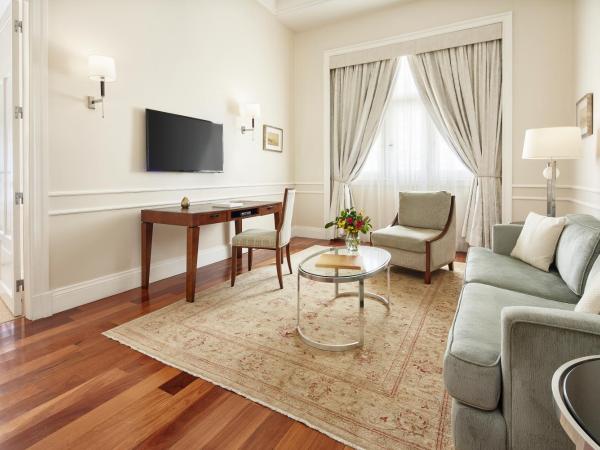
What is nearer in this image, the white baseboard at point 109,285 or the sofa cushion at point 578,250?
the sofa cushion at point 578,250

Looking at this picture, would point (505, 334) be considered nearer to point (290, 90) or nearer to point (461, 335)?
point (461, 335)

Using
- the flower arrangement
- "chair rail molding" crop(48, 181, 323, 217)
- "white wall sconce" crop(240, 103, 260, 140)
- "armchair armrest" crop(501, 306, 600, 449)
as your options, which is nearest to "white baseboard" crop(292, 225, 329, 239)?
"chair rail molding" crop(48, 181, 323, 217)

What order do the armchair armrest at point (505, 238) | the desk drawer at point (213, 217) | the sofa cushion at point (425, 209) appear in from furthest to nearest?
the sofa cushion at point (425, 209), the desk drawer at point (213, 217), the armchair armrest at point (505, 238)

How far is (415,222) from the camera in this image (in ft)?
13.1

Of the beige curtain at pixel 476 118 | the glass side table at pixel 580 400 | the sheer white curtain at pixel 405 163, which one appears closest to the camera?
the glass side table at pixel 580 400

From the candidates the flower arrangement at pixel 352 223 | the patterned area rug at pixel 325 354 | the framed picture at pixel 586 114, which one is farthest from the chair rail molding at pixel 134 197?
the framed picture at pixel 586 114

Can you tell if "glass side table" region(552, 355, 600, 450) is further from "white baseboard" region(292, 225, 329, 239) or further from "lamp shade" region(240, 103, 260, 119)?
"white baseboard" region(292, 225, 329, 239)

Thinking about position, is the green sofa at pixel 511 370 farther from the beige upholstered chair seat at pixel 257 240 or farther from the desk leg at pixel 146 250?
the desk leg at pixel 146 250

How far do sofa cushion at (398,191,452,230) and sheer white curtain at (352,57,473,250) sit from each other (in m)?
0.99

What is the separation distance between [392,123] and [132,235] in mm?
3702

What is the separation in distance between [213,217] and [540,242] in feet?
8.01

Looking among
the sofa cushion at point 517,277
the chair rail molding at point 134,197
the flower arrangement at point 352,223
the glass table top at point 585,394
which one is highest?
the chair rail molding at point 134,197

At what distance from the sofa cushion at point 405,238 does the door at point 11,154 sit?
299 cm

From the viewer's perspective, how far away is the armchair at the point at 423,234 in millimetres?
3453
